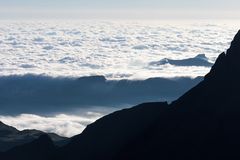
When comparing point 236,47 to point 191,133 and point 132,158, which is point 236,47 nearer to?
Result: point 191,133

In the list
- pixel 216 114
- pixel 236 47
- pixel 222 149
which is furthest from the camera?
pixel 236 47

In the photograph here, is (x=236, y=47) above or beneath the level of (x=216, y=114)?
above

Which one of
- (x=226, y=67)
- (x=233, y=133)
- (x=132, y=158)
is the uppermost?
(x=226, y=67)

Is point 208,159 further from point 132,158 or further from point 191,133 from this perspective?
point 132,158

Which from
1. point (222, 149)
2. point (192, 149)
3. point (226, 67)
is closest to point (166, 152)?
point (192, 149)

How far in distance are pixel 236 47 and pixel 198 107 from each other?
21848 mm

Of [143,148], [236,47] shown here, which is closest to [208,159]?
[143,148]

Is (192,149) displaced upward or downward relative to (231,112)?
downward

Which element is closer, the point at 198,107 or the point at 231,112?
the point at 231,112

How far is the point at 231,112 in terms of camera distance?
16175 cm

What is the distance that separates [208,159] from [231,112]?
51.5 feet

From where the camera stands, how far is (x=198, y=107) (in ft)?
574

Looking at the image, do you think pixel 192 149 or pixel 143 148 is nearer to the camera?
pixel 192 149

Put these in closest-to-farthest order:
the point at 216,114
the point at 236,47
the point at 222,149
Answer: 1. the point at 222,149
2. the point at 216,114
3. the point at 236,47
